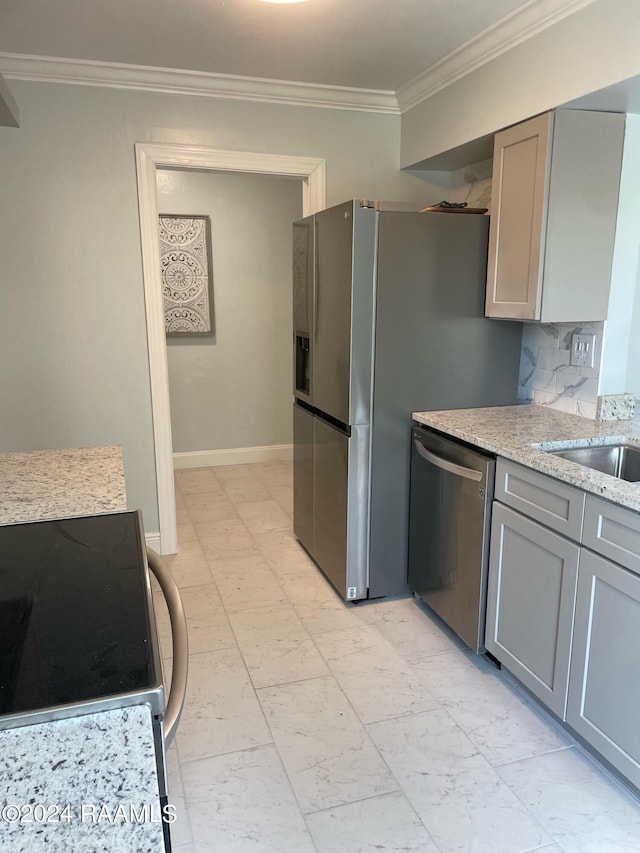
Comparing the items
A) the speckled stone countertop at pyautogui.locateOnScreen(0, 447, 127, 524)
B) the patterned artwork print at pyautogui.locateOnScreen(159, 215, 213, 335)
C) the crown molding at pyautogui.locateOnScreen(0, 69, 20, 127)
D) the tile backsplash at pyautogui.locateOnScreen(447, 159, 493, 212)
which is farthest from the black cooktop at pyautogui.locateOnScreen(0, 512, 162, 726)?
the patterned artwork print at pyautogui.locateOnScreen(159, 215, 213, 335)

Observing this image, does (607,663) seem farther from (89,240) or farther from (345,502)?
(89,240)

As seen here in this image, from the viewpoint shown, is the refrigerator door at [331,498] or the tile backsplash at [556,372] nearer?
the tile backsplash at [556,372]

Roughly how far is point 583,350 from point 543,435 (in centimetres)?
57

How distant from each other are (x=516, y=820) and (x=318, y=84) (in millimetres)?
3217

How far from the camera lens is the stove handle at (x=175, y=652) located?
0.75 m

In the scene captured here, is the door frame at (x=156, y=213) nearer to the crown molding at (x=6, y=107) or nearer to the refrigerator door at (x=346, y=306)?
the refrigerator door at (x=346, y=306)

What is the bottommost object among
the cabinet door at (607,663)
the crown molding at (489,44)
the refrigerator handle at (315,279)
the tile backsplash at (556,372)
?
the cabinet door at (607,663)

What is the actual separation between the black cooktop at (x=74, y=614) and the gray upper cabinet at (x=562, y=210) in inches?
72.0

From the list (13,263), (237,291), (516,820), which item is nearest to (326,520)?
(516,820)

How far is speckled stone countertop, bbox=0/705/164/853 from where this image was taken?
0.55m

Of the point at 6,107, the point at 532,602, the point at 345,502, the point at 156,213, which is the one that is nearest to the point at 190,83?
the point at 156,213

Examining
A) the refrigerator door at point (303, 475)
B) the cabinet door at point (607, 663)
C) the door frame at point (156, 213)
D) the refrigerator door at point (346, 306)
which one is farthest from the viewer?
the refrigerator door at point (303, 475)

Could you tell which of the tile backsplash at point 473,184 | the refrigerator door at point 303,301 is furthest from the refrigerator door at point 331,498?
the tile backsplash at point 473,184

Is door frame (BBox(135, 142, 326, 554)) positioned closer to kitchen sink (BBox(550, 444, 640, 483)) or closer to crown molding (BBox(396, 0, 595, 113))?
crown molding (BBox(396, 0, 595, 113))
